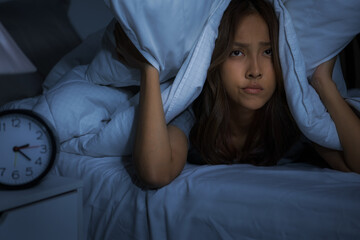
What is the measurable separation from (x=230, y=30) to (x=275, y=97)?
27cm

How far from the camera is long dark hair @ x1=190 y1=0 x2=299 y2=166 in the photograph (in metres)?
1.03

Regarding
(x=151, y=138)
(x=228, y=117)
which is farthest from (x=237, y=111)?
(x=151, y=138)

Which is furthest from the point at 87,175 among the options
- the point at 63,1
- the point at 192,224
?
the point at 63,1

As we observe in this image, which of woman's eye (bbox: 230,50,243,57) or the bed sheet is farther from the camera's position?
woman's eye (bbox: 230,50,243,57)

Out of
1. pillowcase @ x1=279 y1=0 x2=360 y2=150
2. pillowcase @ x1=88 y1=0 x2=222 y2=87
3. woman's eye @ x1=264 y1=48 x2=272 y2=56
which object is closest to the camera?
pillowcase @ x1=88 y1=0 x2=222 y2=87

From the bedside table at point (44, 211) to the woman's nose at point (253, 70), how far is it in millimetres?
553

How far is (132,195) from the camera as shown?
0.92 m

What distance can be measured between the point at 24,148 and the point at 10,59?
0.62 ft

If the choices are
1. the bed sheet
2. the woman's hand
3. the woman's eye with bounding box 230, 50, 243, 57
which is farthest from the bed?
the woman's eye with bounding box 230, 50, 243, 57

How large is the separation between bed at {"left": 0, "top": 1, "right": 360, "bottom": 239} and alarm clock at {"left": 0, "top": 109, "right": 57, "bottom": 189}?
249mm

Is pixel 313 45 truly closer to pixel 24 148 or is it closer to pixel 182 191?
pixel 182 191

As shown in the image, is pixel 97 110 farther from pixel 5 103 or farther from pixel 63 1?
pixel 63 1

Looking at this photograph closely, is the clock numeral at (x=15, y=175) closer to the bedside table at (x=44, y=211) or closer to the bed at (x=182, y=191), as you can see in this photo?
the bedside table at (x=44, y=211)

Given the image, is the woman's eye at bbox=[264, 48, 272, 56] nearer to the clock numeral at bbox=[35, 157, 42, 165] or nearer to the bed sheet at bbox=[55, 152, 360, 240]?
the bed sheet at bbox=[55, 152, 360, 240]
